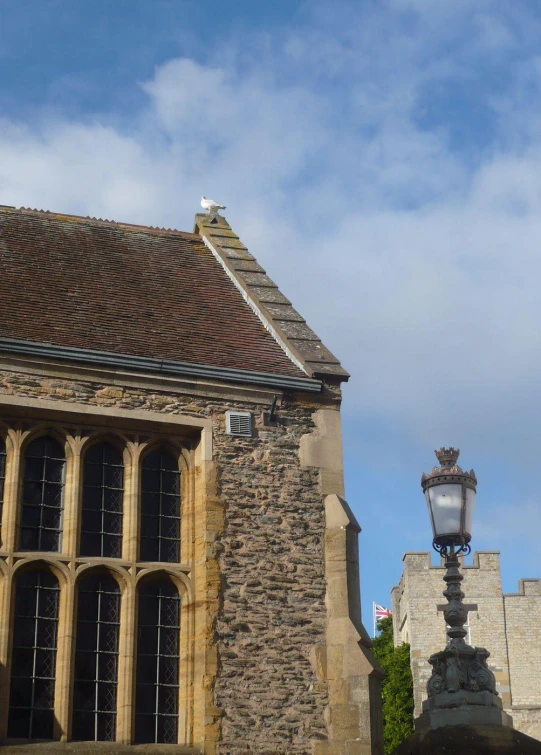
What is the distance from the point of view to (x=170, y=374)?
1324 cm

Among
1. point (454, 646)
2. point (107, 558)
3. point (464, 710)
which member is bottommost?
point (464, 710)

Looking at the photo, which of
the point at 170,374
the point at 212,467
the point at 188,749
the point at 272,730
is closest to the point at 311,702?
the point at 272,730

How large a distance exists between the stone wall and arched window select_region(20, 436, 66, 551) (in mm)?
520

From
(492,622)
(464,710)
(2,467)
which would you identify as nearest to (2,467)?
(2,467)

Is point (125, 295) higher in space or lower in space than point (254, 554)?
higher

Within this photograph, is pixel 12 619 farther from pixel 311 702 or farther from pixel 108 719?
pixel 311 702

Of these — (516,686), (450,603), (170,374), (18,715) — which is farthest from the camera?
(516,686)

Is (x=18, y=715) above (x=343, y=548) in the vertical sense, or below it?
below

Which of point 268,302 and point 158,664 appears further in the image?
point 268,302

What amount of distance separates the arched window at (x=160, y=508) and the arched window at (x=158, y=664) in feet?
1.09

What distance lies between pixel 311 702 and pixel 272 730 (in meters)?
0.49

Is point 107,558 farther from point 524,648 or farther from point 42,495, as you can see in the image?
point 524,648

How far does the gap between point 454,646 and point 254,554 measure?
3404 mm

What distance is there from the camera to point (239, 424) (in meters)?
13.2
